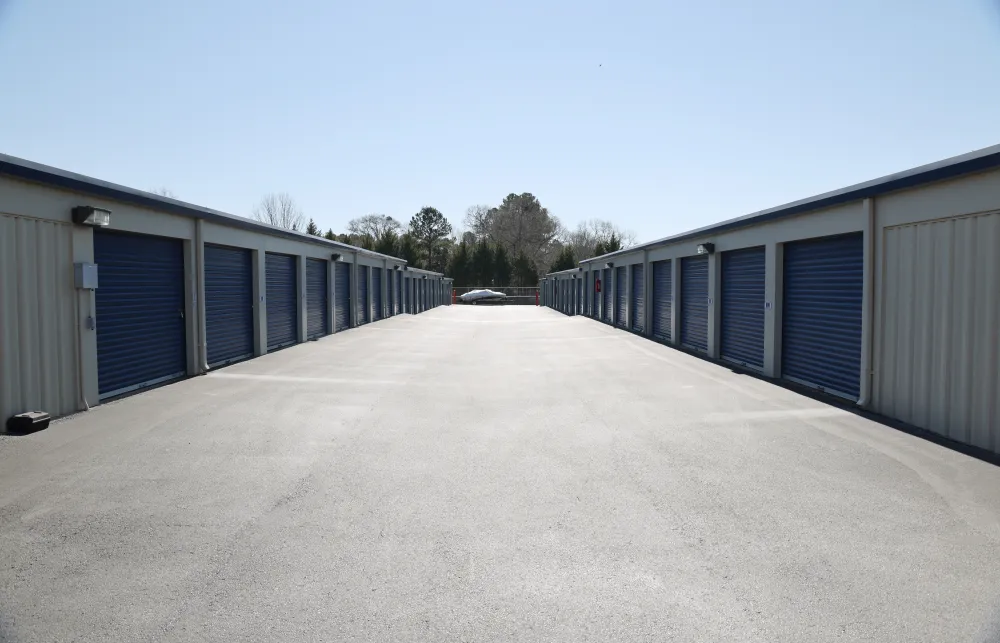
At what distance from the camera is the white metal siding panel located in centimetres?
644

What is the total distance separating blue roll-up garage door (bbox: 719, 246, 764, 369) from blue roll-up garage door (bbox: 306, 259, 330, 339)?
40.2 feet

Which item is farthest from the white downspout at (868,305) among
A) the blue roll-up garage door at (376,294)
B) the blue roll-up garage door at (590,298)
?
the blue roll-up garage door at (590,298)

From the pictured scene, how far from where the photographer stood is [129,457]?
6.16m

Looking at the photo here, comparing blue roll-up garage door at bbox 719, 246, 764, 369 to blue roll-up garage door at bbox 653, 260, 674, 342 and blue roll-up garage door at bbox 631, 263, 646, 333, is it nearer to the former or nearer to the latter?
blue roll-up garage door at bbox 653, 260, 674, 342

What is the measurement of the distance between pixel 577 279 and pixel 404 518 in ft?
108

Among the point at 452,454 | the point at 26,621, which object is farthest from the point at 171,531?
the point at 452,454

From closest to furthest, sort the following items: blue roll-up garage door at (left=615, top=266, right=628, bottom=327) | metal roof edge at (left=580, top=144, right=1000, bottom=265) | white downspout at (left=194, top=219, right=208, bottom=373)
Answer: metal roof edge at (left=580, top=144, right=1000, bottom=265), white downspout at (left=194, top=219, right=208, bottom=373), blue roll-up garage door at (left=615, top=266, right=628, bottom=327)

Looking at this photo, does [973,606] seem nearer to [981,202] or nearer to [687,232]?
[981,202]

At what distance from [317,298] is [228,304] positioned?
6590 mm

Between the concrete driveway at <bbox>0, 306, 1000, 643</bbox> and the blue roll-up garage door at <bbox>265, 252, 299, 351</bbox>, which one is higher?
the blue roll-up garage door at <bbox>265, 252, 299, 351</bbox>

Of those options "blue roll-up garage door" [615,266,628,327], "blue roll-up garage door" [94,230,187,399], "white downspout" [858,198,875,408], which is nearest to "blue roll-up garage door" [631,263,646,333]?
"blue roll-up garage door" [615,266,628,327]

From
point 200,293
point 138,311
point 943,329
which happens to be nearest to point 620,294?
point 200,293

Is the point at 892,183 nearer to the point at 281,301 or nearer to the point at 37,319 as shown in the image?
the point at 37,319

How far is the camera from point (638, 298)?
22.7 meters
